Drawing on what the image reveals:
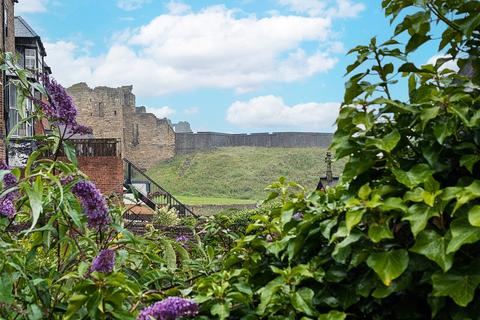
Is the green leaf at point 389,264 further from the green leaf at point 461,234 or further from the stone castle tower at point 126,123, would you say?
the stone castle tower at point 126,123

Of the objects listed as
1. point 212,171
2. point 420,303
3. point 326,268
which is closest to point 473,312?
point 420,303

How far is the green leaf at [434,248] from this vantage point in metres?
1.27

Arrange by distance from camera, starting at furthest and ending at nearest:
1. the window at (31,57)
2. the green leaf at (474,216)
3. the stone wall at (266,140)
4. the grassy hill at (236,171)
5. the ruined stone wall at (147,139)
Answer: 1. the stone wall at (266,140)
2. the ruined stone wall at (147,139)
3. the grassy hill at (236,171)
4. the window at (31,57)
5. the green leaf at (474,216)

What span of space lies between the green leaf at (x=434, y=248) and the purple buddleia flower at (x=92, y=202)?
87 cm

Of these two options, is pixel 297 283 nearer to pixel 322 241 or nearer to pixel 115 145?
pixel 322 241

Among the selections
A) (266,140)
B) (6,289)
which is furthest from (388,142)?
(266,140)

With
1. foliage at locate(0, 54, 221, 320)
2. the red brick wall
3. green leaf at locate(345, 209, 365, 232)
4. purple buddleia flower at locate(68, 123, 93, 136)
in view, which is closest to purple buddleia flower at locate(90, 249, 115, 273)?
foliage at locate(0, 54, 221, 320)

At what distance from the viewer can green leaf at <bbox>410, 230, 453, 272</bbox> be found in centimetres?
127

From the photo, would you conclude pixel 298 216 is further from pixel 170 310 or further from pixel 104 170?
pixel 104 170

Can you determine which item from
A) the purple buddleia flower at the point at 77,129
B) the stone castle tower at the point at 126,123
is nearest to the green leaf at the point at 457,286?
the purple buddleia flower at the point at 77,129

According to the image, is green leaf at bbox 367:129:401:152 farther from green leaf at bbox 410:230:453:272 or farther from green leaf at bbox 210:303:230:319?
green leaf at bbox 210:303:230:319

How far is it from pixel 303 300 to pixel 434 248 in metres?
0.37

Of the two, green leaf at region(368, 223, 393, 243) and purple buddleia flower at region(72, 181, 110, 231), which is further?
purple buddleia flower at region(72, 181, 110, 231)

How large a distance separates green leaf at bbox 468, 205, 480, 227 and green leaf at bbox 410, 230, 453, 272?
0.09m
